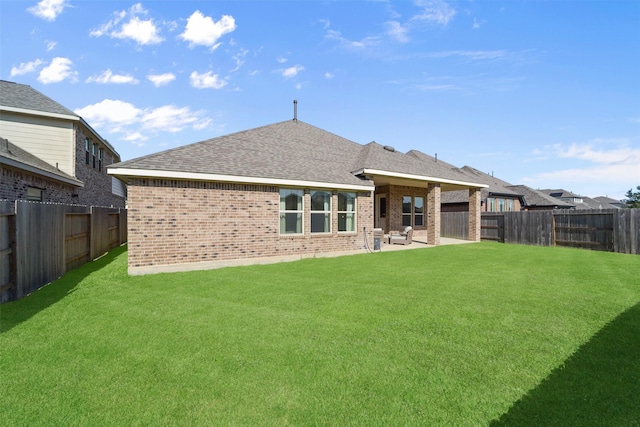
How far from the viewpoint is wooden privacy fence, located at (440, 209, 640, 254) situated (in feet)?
45.6

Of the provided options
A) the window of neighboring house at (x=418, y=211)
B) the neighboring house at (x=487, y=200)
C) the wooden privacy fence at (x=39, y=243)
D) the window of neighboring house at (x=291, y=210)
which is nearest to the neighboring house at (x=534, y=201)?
the neighboring house at (x=487, y=200)

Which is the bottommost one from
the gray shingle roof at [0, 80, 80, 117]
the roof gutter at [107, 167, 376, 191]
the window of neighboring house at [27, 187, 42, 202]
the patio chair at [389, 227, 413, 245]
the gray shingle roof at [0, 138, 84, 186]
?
the patio chair at [389, 227, 413, 245]

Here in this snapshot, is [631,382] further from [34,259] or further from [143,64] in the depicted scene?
[143,64]

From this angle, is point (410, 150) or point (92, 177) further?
point (410, 150)

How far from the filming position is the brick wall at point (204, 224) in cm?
930

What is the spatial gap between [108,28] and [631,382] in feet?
52.5

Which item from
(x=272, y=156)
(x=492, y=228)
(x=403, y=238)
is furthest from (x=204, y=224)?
(x=492, y=228)

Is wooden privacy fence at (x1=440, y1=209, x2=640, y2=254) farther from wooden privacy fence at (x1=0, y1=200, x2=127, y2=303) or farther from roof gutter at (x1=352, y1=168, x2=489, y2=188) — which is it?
wooden privacy fence at (x1=0, y1=200, x2=127, y2=303)

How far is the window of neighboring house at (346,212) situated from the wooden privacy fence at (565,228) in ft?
35.2

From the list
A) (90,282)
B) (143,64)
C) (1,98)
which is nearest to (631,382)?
(90,282)

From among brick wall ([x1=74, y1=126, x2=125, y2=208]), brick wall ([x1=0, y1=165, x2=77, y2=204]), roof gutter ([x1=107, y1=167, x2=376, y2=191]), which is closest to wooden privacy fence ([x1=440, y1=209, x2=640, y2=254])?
roof gutter ([x1=107, y1=167, x2=376, y2=191])

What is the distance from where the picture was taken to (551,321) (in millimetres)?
4770

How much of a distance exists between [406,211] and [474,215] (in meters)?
4.19

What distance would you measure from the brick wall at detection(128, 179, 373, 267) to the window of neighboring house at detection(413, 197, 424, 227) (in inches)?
369
